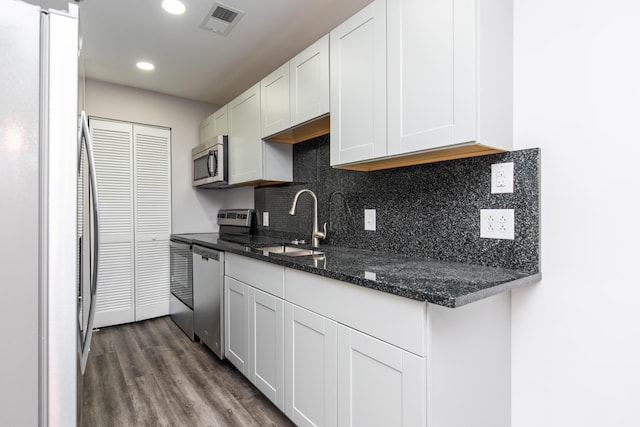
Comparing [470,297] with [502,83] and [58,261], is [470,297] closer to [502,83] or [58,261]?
[502,83]

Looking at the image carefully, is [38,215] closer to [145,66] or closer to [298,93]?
[298,93]

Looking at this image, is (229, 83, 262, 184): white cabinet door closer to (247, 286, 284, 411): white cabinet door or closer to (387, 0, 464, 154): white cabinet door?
(247, 286, 284, 411): white cabinet door

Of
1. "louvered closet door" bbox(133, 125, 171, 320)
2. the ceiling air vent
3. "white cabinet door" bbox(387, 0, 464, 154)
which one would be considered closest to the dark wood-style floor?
"louvered closet door" bbox(133, 125, 171, 320)

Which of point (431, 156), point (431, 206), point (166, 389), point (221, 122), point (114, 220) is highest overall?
point (221, 122)

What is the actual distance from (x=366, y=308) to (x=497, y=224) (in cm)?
69

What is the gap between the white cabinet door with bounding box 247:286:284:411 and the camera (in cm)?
168

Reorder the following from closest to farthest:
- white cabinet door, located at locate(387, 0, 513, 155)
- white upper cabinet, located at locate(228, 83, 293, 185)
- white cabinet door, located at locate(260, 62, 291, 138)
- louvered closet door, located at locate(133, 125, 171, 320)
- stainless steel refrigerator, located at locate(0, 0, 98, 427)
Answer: stainless steel refrigerator, located at locate(0, 0, 98, 427)
white cabinet door, located at locate(387, 0, 513, 155)
white cabinet door, located at locate(260, 62, 291, 138)
white upper cabinet, located at locate(228, 83, 293, 185)
louvered closet door, located at locate(133, 125, 171, 320)

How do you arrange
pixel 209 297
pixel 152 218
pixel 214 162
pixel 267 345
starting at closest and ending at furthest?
pixel 267 345, pixel 209 297, pixel 214 162, pixel 152 218

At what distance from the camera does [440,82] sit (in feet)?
4.19

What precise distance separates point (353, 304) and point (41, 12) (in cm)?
130

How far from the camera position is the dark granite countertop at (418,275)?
39.1 inches

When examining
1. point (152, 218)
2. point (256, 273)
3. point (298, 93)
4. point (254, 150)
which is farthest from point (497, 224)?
point (152, 218)

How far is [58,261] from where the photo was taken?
33.4 inches

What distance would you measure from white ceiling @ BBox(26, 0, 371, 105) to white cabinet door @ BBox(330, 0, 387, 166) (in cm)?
44
